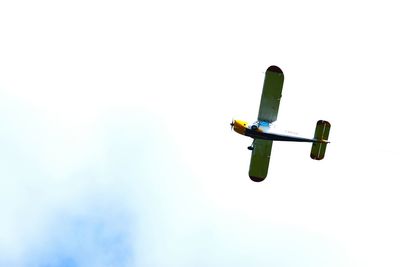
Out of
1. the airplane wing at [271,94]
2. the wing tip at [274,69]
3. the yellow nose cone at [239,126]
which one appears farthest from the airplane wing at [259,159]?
the wing tip at [274,69]

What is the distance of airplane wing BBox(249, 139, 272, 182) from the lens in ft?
170

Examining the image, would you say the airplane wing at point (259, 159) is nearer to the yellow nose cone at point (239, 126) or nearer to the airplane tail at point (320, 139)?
the yellow nose cone at point (239, 126)

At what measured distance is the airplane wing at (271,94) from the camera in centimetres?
4794

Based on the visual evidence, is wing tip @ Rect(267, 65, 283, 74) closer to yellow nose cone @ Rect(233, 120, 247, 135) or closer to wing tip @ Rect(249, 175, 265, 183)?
yellow nose cone @ Rect(233, 120, 247, 135)

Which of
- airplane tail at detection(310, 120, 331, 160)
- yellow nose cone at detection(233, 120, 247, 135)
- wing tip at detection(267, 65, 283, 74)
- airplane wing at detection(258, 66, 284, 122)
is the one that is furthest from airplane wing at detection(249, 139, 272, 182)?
wing tip at detection(267, 65, 283, 74)

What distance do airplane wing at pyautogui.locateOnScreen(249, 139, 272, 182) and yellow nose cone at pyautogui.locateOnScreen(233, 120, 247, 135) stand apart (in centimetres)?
150

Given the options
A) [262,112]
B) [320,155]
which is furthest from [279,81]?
[320,155]

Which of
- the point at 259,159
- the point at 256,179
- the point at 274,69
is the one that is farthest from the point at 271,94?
the point at 256,179

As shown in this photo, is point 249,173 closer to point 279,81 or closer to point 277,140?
point 277,140

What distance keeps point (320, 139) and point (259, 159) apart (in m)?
4.60

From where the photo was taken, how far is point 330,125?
166 feet

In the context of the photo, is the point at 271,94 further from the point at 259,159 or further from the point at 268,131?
the point at 259,159

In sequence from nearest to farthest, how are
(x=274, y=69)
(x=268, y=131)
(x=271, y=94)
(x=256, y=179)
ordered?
1. (x=274, y=69)
2. (x=271, y=94)
3. (x=268, y=131)
4. (x=256, y=179)

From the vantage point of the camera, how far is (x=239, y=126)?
167ft
